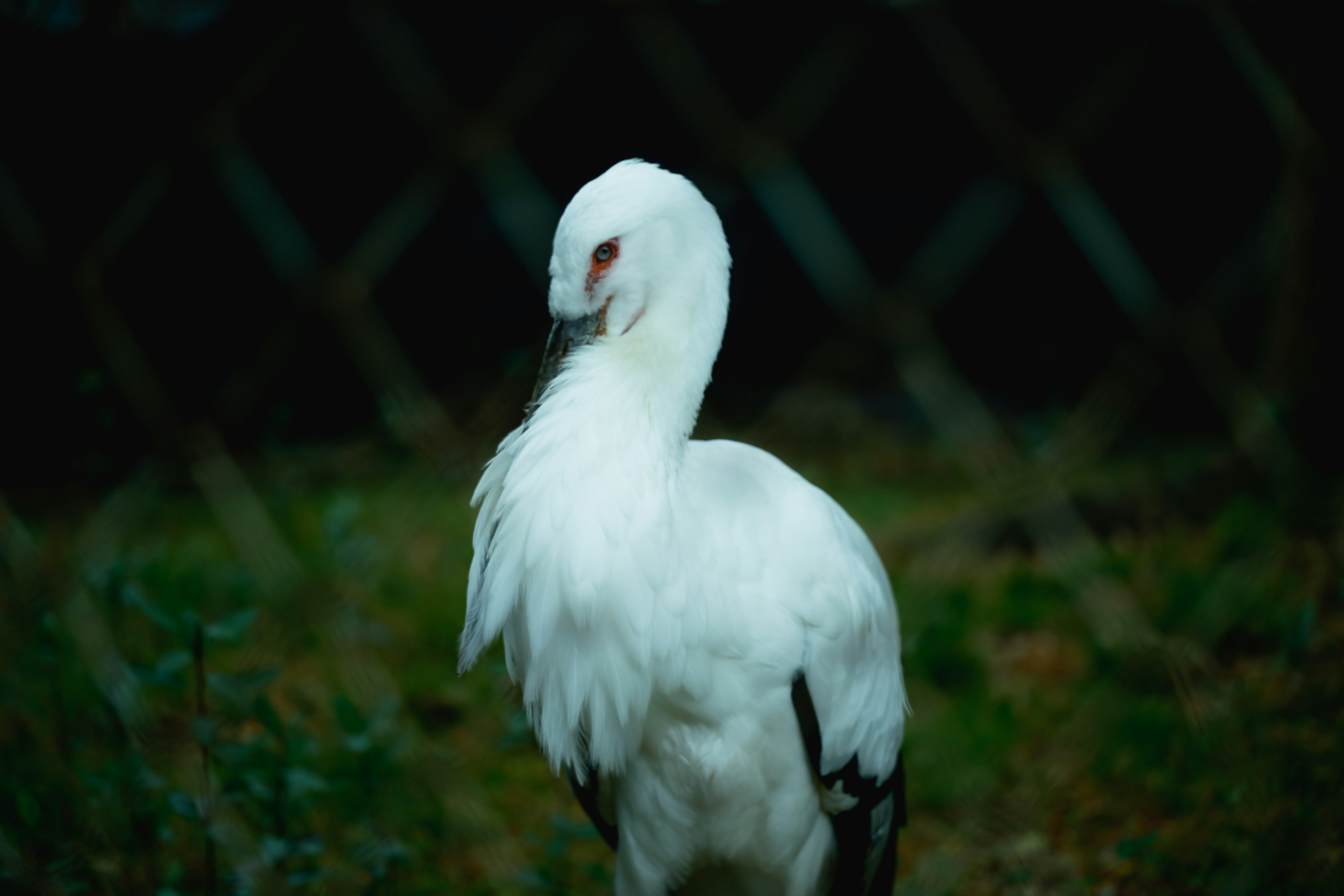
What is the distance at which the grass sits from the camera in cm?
137

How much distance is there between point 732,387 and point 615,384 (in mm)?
3185

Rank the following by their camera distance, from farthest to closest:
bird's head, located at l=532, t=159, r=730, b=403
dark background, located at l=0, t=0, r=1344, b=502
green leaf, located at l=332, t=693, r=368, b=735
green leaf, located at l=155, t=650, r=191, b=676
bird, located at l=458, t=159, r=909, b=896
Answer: dark background, located at l=0, t=0, r=1344, b=502, green leaf, located at l=332, t=693, r=368, b=735, green leaf, located at l=155, t=650, r=191, b=676, bird's head, located at l=532, t=159, r=730, b=403, bird, located at l=458, t=159, r=909, b=896

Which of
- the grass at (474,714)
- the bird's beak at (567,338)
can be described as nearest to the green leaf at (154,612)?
the grass at (474,714)

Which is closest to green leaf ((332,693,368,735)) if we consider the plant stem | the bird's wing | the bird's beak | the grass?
the grass

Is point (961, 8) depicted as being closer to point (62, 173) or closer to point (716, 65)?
point (716, 65)

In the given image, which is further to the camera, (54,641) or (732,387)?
(732,387)

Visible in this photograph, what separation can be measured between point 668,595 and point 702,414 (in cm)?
295

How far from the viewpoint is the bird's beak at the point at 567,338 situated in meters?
1.46

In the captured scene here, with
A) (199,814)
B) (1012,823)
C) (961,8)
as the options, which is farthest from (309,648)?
(961,8)

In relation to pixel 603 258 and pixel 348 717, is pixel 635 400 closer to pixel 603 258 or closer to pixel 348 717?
pixel 603 258

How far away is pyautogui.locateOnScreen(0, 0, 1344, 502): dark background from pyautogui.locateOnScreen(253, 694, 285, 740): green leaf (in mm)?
749

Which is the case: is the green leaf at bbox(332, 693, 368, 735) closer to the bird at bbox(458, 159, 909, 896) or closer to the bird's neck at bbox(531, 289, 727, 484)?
the bird at bbox(458, 159, 909, 896)

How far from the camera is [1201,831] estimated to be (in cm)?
190

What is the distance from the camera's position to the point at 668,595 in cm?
129
